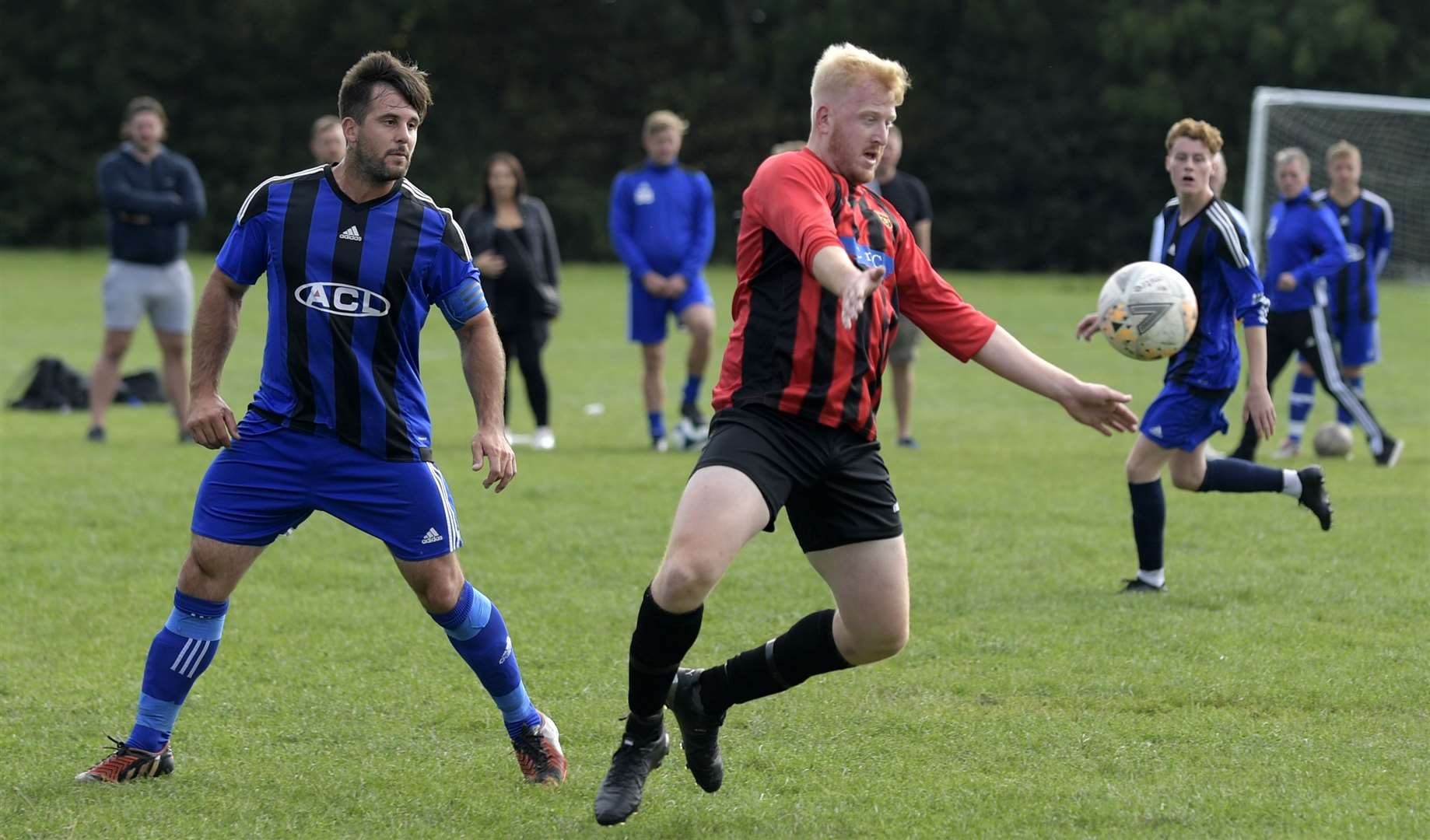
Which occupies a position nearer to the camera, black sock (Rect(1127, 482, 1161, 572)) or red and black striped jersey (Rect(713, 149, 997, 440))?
red and black striped jersey (Rect(713, 149, 997, 440))

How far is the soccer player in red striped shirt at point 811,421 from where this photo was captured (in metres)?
4.33

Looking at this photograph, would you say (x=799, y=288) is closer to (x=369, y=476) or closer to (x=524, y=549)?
(x=369, y=476)

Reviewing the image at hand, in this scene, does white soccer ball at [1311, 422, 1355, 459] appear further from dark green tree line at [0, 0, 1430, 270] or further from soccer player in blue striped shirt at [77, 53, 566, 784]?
dark green tree line at [0, 0, 1430, 270]

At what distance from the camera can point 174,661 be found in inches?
188

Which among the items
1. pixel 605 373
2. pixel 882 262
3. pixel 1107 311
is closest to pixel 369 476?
pixel 882 262

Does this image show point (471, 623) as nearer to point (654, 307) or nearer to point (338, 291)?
point (338, 291)

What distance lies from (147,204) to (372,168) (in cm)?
811

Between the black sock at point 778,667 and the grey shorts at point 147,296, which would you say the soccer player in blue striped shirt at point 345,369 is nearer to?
the black sock at point 778,667

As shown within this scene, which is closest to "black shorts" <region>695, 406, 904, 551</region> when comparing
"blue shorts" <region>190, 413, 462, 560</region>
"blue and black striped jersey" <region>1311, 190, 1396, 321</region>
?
"blue shorts" <region>190, 413, 462, 560</region>

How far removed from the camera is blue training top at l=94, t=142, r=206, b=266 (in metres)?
12.0

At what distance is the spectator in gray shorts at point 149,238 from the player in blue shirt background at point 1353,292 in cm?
817

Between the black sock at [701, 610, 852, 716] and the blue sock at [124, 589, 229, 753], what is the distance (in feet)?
4.65

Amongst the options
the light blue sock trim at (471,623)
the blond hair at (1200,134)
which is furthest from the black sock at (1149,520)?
the light blue sock trim at (471,623)

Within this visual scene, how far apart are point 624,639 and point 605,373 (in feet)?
38.6
